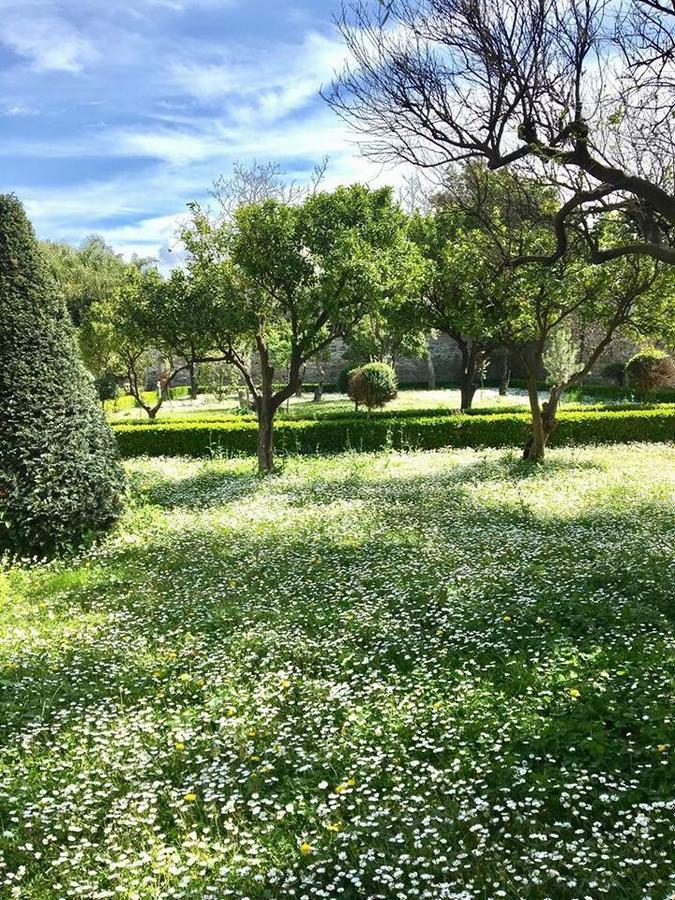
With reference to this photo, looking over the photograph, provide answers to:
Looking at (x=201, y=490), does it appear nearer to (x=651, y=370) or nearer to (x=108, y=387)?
(x=651, y=370)

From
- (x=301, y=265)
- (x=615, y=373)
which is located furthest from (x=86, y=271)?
(x=301, y=265)

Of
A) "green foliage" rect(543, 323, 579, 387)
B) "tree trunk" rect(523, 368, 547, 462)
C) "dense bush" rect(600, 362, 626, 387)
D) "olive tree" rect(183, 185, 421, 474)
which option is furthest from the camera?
"dense bush" rect(600, 362, 626, 387)

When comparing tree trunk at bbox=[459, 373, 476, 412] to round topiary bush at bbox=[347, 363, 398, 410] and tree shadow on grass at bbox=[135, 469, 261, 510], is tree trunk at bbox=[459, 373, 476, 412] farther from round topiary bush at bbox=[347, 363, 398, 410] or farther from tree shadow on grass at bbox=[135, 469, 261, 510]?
tree shadow on grass at bbox=[135, 469, 261, 510]

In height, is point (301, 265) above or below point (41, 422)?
above

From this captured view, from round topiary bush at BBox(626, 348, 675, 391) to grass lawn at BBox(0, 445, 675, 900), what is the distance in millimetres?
24147

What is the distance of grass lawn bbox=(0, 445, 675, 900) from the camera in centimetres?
362

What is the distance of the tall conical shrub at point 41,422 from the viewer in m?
9.73

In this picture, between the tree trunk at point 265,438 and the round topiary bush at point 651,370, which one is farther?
the round topiary bush at point 651,370

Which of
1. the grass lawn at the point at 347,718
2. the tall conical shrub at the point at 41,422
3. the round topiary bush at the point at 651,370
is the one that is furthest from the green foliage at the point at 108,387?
the grass lawn at the point at 347,718

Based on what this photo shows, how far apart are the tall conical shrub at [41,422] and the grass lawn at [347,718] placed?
746 mm

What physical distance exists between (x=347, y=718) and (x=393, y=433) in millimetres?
15436

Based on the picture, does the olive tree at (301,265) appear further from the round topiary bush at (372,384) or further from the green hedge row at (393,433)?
the round topiary bush at (372,384)

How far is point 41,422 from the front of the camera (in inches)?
394

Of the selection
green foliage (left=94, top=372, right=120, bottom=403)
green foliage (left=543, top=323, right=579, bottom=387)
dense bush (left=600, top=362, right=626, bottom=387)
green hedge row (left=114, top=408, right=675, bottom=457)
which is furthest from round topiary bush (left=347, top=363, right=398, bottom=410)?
dense bush (left=600, top=362, right=626, bottom=387)
